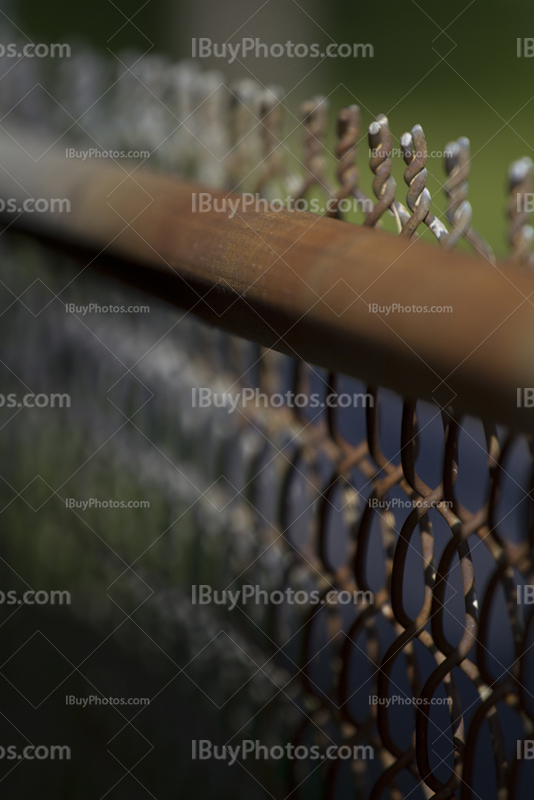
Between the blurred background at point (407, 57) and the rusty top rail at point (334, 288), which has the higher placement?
the blurred background at point (407, 57)

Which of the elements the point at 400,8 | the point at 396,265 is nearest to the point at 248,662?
the point at 396,265

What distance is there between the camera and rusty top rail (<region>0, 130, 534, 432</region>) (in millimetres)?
464

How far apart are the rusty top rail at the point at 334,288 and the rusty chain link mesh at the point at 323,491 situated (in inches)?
4.6

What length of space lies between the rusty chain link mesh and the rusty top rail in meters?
0.12

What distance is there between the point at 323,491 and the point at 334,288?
475mm

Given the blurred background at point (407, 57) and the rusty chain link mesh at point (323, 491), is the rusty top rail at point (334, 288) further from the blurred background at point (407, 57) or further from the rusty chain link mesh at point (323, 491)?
the blurred background at point (407, 57)

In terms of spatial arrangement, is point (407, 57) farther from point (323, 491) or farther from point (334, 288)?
point (334, 288)

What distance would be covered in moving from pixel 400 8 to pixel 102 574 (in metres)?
12.0

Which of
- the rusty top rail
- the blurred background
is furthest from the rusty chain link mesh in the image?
the blurred background

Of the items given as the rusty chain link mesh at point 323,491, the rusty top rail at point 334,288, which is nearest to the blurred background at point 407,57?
the rusty chain link mesh at point 323,491

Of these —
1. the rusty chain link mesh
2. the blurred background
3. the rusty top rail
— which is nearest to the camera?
the rusty top rail

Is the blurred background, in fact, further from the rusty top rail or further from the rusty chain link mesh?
the rusty top rail

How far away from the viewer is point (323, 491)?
3.32 feet

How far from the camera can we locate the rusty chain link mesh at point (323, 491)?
0.74 metres
